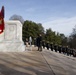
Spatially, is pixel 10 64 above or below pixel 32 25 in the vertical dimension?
below

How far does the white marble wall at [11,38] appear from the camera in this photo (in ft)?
81.5

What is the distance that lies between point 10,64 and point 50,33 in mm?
97118

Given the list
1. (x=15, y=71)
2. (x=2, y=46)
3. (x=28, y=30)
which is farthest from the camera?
(x=28, y=30)

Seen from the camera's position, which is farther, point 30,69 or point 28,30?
point 28,30

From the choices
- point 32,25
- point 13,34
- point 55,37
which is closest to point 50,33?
point 55,37

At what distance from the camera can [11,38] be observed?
25.3 meters

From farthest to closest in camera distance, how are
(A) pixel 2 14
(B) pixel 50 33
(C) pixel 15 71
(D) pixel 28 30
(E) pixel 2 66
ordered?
(B) pixel 50 33, (D) pixel 28 30, (E) pixel 2 66, (C) pixel 15 71, (A) pixel 2 14

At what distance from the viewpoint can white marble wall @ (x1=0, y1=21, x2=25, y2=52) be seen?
24828 millimetres

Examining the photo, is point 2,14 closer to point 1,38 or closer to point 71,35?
point 1,38

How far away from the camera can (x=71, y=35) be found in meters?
97.0

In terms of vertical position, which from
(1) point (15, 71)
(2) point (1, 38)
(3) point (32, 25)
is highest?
(3) point (32, 25)

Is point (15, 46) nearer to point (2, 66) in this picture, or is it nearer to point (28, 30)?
point (2, 66)

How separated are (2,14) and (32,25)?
86975 mm

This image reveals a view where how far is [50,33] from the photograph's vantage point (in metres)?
114
